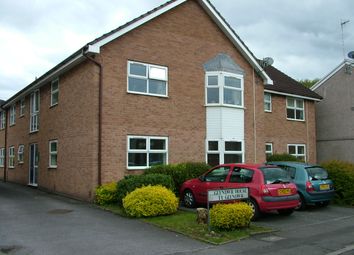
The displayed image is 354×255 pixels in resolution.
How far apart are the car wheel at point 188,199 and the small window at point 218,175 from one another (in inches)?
34.4

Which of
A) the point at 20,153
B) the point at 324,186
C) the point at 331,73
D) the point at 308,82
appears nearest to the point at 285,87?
the point at 331,73

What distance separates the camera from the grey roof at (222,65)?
59.1 feet

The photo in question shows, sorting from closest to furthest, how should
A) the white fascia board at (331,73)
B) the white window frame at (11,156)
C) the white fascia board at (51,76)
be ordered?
the white fascia board at (51,76), the white window frame at (11,156), the white fascia board at (331,73)

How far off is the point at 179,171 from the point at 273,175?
162 inches

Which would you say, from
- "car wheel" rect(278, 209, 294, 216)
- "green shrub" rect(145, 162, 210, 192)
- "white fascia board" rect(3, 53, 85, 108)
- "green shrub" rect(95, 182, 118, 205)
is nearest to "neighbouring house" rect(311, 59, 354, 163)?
"green shrub" rect(145, 162, 210, 192)

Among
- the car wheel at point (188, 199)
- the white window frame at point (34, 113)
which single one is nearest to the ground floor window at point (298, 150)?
the car wheel at point (188, 199)

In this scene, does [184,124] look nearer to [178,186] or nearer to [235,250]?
[178,186]

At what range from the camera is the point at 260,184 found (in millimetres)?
11102

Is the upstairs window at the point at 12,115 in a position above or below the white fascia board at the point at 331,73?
below

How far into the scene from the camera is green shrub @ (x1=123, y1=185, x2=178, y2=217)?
11375 millimetres

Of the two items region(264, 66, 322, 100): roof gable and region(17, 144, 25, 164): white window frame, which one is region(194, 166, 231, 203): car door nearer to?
region(264, 66, 322, 100): roof gable

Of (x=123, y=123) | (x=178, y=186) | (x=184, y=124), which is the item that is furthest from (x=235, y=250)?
(x=184, y=124)

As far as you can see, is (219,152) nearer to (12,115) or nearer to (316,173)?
(316,173)

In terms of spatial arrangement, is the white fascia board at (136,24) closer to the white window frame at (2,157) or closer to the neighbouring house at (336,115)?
the neighbouring house at (336,115)
